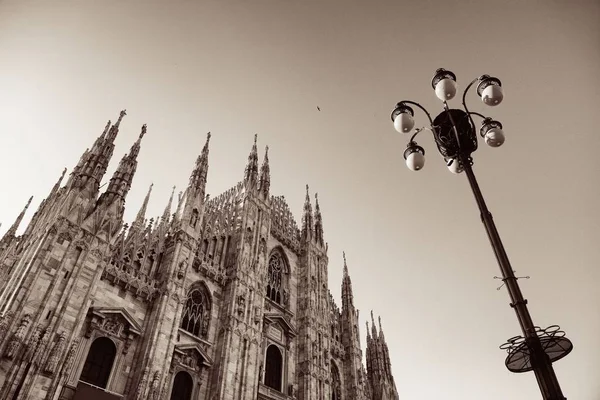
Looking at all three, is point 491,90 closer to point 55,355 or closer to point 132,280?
point 55,355

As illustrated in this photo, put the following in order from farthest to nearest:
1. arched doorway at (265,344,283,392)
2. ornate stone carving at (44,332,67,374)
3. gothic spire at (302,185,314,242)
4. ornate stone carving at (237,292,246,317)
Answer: gothic spire at (302,185,314,242)
arched doorway at (265,344,283,392)
ornate stone carving at (237,292,246,317)
ornate stone carving at (44,332,67,374)

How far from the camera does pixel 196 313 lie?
22.2m

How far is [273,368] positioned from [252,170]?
14215 mm

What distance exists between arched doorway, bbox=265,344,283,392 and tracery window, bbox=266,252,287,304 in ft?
12.2

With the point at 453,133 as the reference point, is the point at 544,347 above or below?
below

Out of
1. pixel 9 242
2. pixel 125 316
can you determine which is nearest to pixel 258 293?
pixel 125 316

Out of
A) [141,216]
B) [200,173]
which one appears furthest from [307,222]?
[141,216]

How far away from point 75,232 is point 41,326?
3.83 meters

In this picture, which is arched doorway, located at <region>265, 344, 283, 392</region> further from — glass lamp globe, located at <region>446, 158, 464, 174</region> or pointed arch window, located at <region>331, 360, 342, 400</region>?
glass lamp globe, located at <region>446, 158, 464, 174</region>

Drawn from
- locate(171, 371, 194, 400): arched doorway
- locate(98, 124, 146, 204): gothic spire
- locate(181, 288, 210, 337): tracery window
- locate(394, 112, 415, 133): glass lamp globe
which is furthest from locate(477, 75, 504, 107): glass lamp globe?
locate(181, 288, 210, 337): tracery window

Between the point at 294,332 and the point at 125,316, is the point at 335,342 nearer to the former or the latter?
the point at 294,332

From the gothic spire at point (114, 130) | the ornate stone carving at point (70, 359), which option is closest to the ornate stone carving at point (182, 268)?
the ornate stone carving at point (70, 359)

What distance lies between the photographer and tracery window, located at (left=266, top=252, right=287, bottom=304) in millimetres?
28789

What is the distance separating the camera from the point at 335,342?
31.5 m
